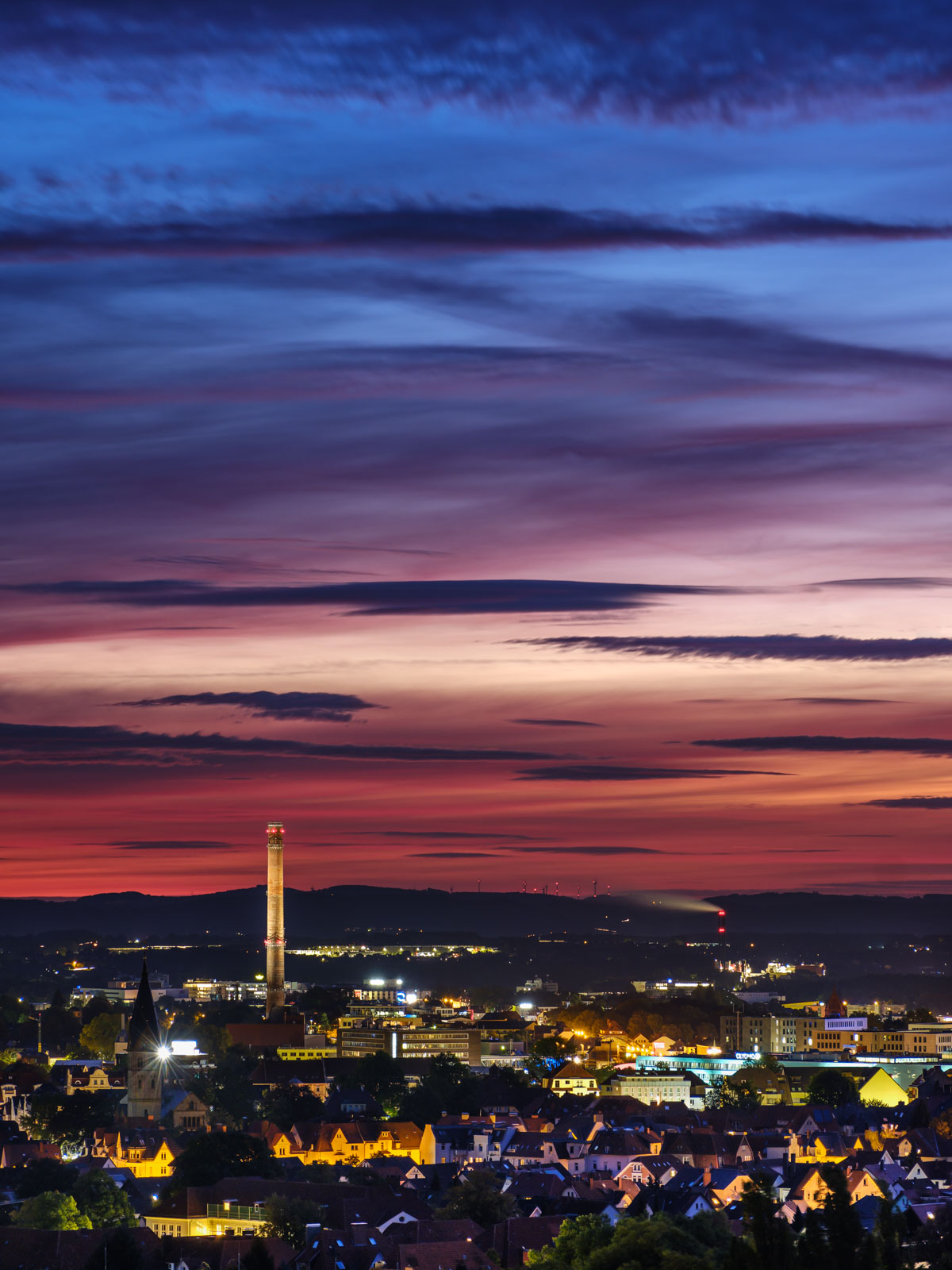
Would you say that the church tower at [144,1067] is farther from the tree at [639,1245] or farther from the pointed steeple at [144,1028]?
the tree at [639,1245]

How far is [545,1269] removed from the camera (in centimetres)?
6119

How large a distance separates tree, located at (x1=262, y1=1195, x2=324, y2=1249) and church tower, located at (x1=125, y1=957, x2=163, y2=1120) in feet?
169

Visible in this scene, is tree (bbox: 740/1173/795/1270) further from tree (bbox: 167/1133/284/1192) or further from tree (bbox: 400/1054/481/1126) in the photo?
tree (bbox: 400/1054/481/1126)

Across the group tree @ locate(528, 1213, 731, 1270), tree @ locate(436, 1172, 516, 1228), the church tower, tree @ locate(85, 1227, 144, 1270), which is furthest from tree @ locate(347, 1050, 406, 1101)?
tree @ locate(85, 1227, 144, 1270)

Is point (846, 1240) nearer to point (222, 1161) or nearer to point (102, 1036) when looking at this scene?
point (222, 1161)

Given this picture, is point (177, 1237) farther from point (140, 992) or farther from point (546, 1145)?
point (140, 992)

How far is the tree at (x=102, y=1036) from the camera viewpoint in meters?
186

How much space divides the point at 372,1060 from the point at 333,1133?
34.9 metres

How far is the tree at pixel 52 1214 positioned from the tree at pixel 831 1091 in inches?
2754

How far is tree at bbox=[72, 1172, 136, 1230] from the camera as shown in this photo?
7975cm

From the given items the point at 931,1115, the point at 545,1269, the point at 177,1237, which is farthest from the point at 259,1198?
the point at 931,1115

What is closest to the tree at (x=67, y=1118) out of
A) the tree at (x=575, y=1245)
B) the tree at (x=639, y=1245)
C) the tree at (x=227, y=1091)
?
the tree at (x=227, y=1091)

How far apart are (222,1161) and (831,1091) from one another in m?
61.2

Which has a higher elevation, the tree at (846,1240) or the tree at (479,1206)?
the tree at (479,1206)
